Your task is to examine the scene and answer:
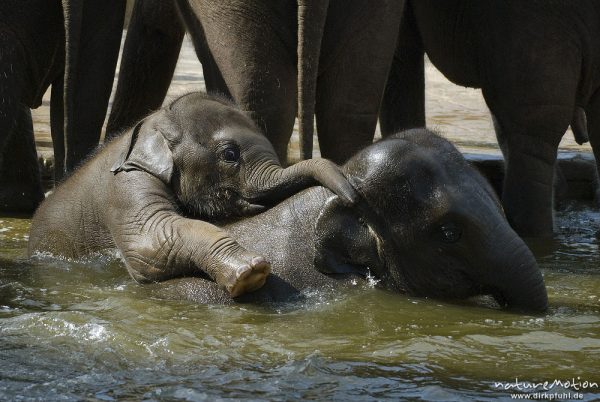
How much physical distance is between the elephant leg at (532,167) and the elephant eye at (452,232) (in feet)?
8.00

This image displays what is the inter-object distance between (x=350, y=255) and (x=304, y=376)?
122 centimetres

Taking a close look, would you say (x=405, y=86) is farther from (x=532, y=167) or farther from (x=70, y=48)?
(x=70, y=48)

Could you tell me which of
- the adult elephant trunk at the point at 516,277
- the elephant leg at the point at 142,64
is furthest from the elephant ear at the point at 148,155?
the elephant leg at the point at 142,64

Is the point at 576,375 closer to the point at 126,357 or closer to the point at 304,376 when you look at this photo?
the point at 304,376

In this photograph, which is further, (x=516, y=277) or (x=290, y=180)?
(x=290, y=180)

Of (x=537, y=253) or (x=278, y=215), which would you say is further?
(x=537, y=253)

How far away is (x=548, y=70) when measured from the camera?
26.1 ft

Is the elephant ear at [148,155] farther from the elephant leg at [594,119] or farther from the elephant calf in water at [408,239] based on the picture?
the elephant leg at [594,119]

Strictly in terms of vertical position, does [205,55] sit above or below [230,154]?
above

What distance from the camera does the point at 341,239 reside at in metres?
5.93

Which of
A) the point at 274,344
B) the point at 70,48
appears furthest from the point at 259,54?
the point at 274,344

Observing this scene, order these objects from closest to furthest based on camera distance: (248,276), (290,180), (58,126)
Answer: (248,276) → (290,180) → (58,126)

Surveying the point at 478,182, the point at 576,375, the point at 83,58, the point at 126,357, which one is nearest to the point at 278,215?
the point at 478,182

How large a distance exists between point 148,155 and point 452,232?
155cm
